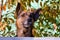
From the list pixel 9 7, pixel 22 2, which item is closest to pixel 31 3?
pixel 22 2

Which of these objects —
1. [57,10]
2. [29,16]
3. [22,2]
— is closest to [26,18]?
[29,16]

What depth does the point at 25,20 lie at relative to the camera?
37.6 inches

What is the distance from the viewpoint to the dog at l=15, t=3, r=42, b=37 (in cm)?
94

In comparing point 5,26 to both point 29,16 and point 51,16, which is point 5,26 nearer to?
point 29,16

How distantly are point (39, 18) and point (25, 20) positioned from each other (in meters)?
0.11

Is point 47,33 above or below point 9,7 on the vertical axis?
below

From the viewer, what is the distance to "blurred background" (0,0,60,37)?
933 mm

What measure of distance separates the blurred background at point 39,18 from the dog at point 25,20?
28 millimetres

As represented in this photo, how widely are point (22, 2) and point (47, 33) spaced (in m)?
0.31

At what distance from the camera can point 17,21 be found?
0.94 meters

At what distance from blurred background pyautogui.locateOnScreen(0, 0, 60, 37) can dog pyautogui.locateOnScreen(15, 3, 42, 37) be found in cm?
3

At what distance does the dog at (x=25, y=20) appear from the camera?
943 millimetres

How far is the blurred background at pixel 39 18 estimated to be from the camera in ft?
3.06

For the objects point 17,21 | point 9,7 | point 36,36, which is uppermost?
point 9,7
